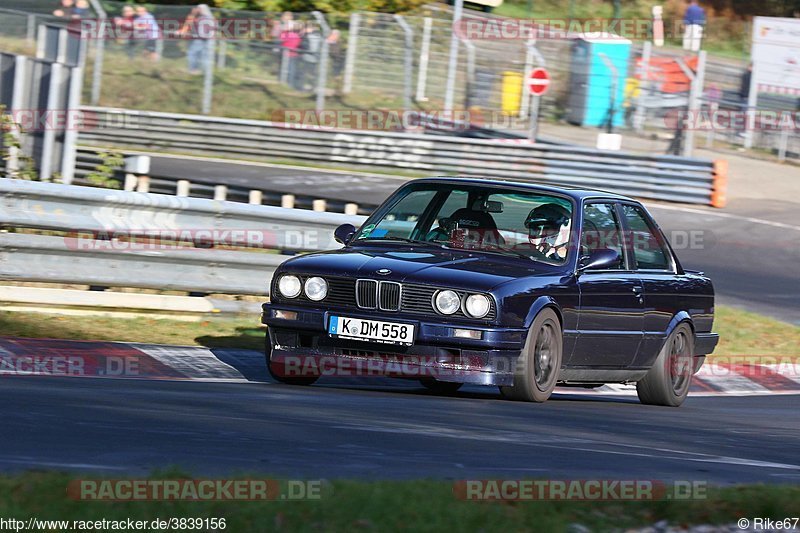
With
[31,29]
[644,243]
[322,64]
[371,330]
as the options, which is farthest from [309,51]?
[371,330]

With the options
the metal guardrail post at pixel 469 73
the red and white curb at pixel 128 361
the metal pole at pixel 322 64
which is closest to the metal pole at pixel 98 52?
the metal pole at pixel 322 64

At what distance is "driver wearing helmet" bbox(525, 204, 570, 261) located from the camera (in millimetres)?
9055

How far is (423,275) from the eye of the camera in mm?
8242

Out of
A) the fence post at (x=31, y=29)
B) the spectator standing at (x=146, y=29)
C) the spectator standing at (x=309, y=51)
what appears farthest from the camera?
the spectator standing at (x=146, y=29)

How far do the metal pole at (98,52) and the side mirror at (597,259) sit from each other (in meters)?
21.8

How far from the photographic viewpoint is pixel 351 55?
Result: 91.9ft

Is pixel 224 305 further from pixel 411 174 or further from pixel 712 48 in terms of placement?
pixel 712 48

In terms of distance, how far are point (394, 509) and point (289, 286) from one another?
4299 mm

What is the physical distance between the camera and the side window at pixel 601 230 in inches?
366

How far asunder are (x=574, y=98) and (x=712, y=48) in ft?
71.7

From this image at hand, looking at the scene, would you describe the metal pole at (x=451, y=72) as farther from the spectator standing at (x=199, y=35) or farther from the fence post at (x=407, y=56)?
the spectator standing at (x=199, y=35)

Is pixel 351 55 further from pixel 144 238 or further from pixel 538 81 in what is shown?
pixel 144 238

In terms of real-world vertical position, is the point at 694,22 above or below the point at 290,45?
above

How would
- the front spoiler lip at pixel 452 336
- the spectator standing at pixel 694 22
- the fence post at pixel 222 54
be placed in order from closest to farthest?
1. the front spoiler lip at pixel 452 336
2. the fence post at pixel 222 54
3. the spectator standing at pixel 694 22
